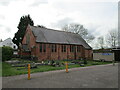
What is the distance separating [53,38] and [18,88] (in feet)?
77.4

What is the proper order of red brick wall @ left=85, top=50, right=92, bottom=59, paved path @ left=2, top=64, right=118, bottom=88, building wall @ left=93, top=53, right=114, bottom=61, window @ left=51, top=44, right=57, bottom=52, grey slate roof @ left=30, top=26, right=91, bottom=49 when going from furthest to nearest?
red brick wall @ left=85, top=50, right=92, bottom=59 < window @ left=51, top=44, right=57, bottom=52 < grey slate roof @ left=30, top=26, right=91, bottom=49 < building wall @ left=93, top=53, right=114, bottom=61 < paved path @ left=2, top=64, right=118, bottom=88

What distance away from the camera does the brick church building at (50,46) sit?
84.4 feet

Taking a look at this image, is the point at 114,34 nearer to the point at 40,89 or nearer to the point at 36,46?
the point at 36,46

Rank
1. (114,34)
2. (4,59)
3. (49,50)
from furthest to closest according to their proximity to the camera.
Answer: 1. (114,34)
2. (49,50)
3. (4,59)

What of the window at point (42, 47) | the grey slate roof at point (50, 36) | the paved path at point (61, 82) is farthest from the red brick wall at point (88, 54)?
the paved path at point (61, 82)

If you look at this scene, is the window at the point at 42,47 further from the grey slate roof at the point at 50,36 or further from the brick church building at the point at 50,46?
the grey slate roof at the point at 50,36

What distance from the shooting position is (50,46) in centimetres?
2742

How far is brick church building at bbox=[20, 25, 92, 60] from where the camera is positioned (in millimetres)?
25734

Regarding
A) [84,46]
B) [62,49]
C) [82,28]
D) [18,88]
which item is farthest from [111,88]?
[82,28]

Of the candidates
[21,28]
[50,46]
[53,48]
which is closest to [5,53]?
[50,46]

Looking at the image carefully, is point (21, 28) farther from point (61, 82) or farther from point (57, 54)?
point (61, 82)

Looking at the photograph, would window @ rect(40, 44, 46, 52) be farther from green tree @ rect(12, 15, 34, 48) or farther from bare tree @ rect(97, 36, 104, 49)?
bare tree @ rect(97, 36, 104, 49)

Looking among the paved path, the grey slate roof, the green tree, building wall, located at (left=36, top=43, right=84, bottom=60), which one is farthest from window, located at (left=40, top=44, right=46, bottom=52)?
the green tree

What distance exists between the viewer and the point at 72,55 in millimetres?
31641
